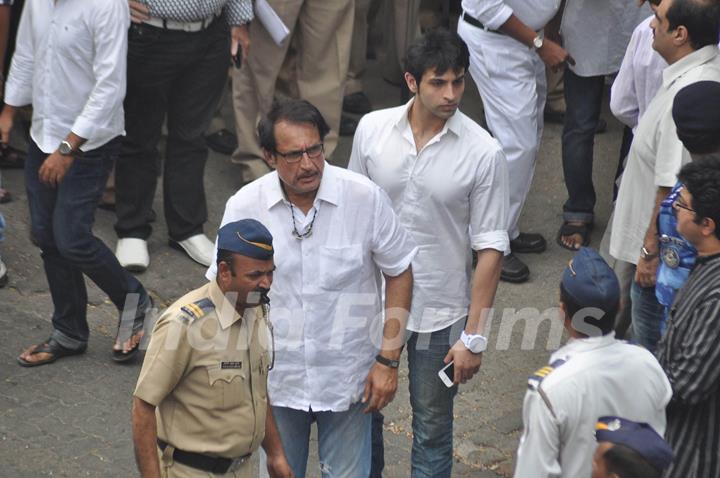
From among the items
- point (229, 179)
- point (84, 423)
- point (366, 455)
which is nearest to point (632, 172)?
point (366, 455)

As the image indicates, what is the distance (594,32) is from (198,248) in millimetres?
2543

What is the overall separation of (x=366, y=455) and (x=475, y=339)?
0.61m

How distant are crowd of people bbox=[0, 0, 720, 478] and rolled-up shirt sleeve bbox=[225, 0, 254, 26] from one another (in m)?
0.02

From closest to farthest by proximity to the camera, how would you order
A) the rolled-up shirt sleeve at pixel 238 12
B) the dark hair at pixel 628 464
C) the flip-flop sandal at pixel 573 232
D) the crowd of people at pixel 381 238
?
the dark hair at pixel 628 464, the crowd of people at pixel 381 238, the rolled-up shirt sleeve at pixel 238 12, the flip-flop sandal at pixel 573 232

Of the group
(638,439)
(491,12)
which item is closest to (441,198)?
(638,439)

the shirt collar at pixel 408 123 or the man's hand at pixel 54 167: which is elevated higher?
the shirt collar at pixel 408 123

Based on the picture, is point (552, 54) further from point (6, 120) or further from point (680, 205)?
point (6, 120)

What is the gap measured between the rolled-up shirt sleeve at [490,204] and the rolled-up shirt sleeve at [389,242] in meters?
0.31

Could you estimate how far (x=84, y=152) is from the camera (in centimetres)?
599

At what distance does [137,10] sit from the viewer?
21.7 feet

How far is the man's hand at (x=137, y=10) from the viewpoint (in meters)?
6.61

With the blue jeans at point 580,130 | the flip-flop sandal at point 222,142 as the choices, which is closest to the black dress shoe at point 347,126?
the flip-flop sandal at point 222,142

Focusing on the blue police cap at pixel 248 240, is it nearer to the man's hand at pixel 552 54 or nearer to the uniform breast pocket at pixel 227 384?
the uniform breast pocket at pixel 227 384

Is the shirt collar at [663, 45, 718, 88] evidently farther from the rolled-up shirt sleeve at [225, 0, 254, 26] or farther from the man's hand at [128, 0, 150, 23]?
the man's hand at [128, 0, 150, 23]
